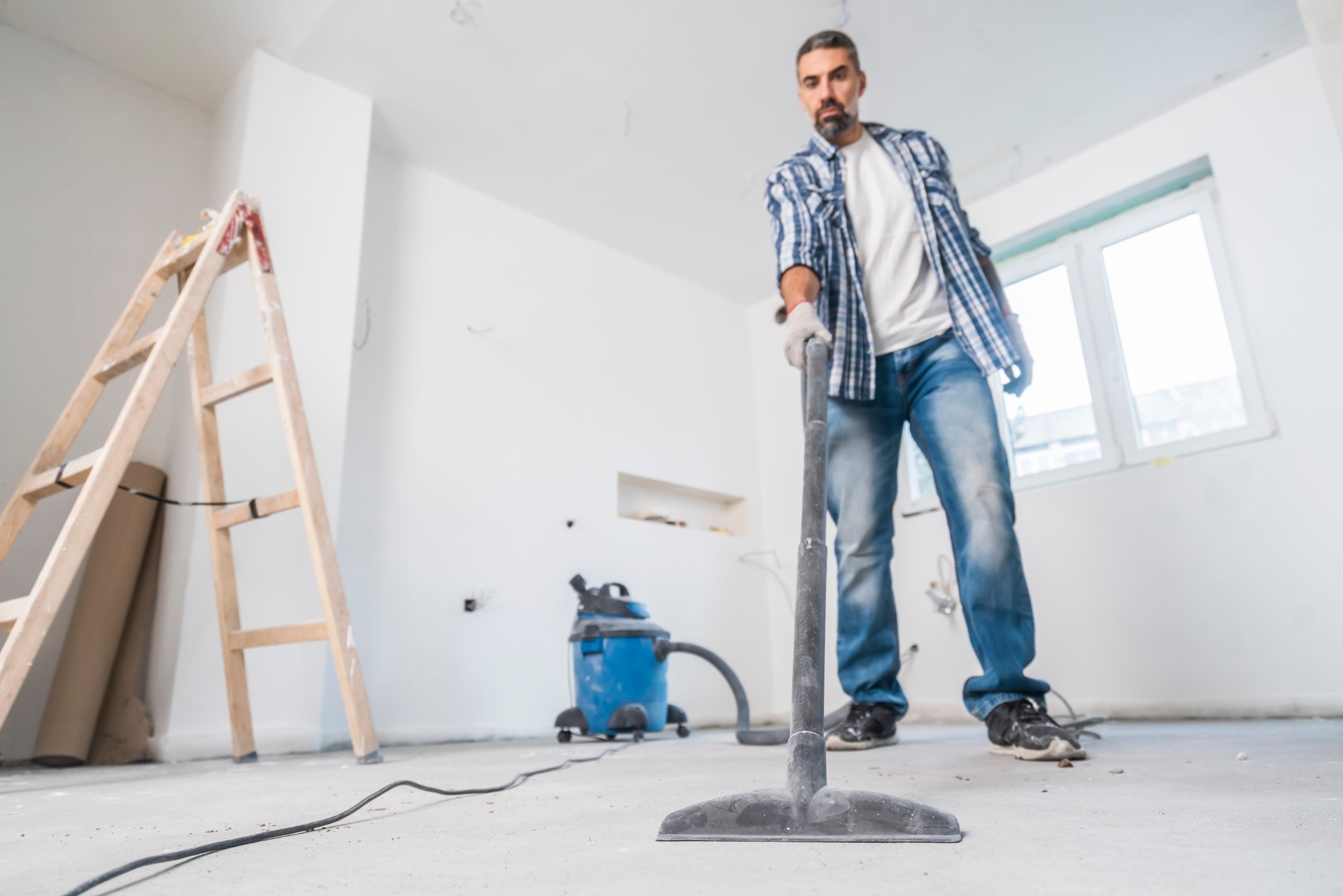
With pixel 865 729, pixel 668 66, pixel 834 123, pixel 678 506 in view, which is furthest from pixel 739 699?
pixel 668 66

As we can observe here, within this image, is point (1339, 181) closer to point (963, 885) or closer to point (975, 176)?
point (975, 176)

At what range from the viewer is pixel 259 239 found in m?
1.73

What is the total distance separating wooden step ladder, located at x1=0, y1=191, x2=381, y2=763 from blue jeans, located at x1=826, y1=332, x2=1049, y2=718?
40.8 inches

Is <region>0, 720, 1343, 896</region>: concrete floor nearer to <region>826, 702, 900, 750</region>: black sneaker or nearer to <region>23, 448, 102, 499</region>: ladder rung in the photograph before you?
<region>826, 702, 900, 750</region>: black sneaker

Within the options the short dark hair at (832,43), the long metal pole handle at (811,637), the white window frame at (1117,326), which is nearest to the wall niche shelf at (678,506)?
the white window frame at (1117,326)

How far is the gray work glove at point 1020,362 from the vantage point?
1.54 m

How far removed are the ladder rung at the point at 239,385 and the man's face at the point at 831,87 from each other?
132 cm

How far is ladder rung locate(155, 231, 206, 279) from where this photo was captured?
1.71 meters

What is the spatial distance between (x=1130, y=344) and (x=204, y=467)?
306cm

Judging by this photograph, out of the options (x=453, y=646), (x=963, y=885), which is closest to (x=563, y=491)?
(x=453, y=646)

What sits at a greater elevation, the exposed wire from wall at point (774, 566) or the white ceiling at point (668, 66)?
the white ceiling at point (668, 66)

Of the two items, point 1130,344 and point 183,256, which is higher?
point 1130,344

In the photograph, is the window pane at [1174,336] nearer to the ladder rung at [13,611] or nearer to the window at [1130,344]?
the window at [1130,344]

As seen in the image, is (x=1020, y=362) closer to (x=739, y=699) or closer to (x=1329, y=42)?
(x=1329, y=42)
